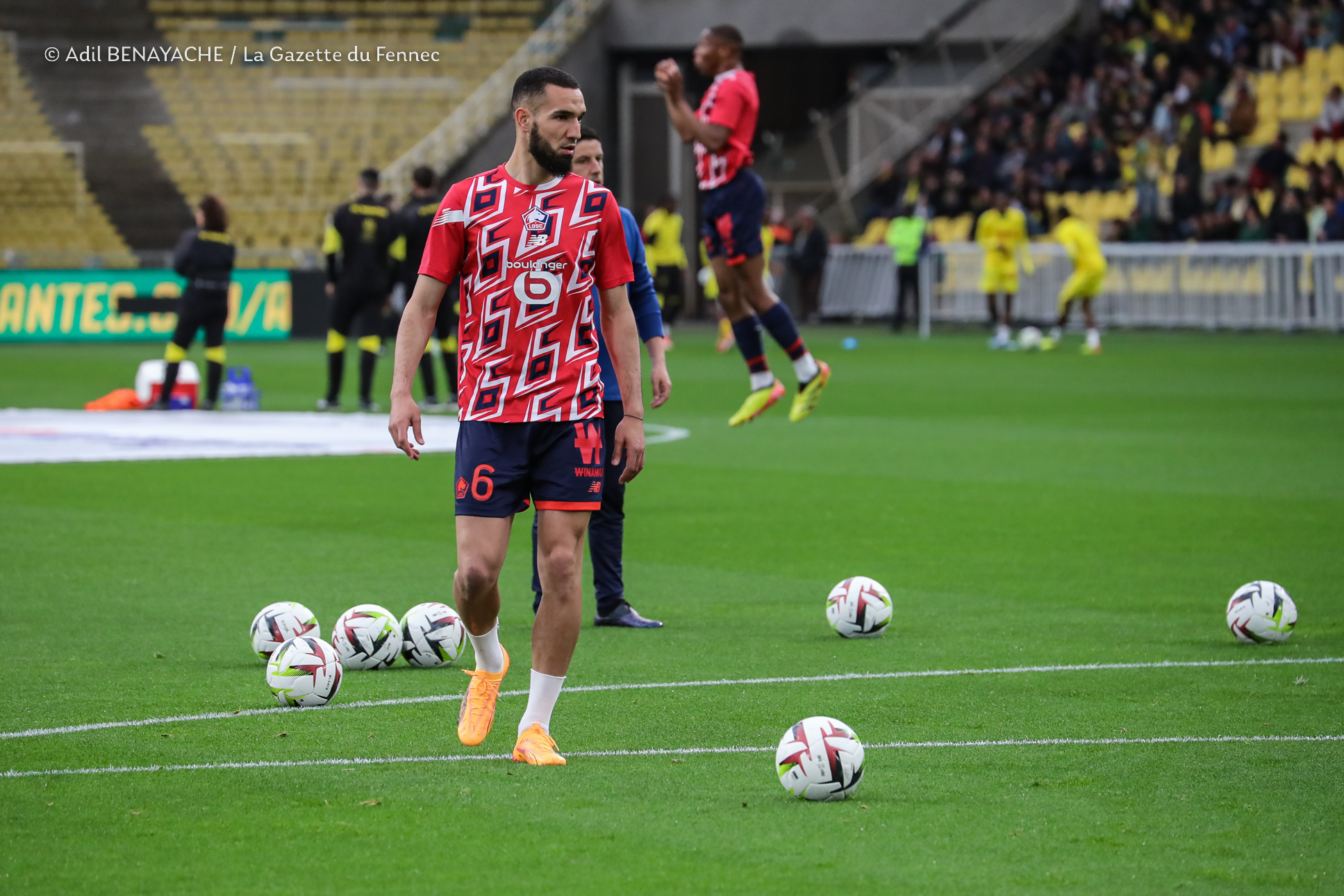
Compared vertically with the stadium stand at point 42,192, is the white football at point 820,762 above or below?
below

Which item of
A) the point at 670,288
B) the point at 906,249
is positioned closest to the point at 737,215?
the point at 670,288

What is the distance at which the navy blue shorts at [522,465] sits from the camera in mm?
5930

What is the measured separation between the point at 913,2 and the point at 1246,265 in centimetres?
1127

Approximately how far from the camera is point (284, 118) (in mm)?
41969

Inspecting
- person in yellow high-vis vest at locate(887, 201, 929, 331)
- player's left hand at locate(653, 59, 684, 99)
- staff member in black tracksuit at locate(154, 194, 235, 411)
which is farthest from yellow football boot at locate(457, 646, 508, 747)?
person in yellow high-vis vest at locate(887, 201, 929, 331)

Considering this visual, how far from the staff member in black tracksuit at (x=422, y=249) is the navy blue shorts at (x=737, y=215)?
767cm

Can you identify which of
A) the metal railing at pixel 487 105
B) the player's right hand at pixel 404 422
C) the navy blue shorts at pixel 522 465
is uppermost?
the metal railing at pixel 487 105

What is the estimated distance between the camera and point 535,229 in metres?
5.90

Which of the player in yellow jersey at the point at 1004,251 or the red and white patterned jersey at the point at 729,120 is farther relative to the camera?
the player in yellow jersey at the point at 1004,251

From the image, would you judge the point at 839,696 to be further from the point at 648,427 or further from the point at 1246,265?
the point at 1246,265

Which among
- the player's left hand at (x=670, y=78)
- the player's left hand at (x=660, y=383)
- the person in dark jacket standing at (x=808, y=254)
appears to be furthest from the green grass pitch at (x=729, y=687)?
the person in dark jacket standing at (x=808, y=254)

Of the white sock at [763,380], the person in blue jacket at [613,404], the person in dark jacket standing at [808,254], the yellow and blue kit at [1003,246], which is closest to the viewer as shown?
the person in blue jacket at [613,404]

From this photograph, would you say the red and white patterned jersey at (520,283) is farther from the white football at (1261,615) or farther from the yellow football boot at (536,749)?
the white football at (1261,615)

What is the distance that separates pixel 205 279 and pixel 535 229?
15588mm
